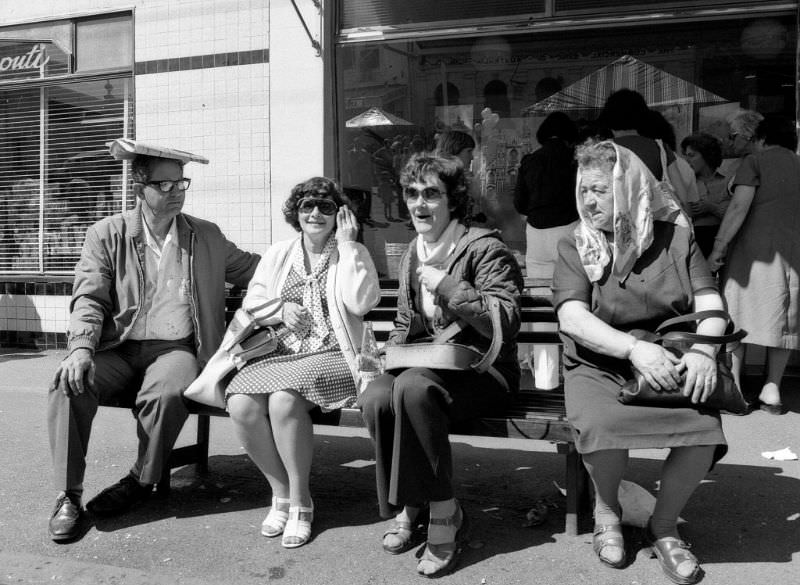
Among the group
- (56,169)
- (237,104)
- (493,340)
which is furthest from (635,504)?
(56,169)

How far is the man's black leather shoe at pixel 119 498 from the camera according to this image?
405cm

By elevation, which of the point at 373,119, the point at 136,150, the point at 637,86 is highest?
the point at 637,86

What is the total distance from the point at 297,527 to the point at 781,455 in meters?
2.68

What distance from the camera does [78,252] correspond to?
863 cm

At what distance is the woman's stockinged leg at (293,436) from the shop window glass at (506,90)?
3856 millimetres

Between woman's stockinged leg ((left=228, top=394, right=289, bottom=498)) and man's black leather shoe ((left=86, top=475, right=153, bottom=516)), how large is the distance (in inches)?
28.8

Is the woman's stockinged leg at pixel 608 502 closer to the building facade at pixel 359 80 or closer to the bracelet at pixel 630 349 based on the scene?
the bracelet at pixel 630 349

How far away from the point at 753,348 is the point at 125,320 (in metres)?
4.80

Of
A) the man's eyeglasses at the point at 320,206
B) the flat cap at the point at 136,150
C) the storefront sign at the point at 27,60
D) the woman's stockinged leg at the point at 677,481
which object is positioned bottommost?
the woman's stockinged leg at the point at 677,481

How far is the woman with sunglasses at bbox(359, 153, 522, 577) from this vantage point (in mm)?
3398

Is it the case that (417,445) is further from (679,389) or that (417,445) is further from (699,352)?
(699,352)

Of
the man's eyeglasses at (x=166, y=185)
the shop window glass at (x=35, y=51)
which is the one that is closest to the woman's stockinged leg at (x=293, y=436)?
the man's eyeglasses at (x=166, y=185)

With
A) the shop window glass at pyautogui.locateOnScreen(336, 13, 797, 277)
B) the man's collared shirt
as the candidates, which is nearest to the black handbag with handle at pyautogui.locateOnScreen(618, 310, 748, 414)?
the man's collared shirt

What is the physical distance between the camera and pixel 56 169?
8.77 metres
